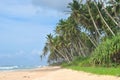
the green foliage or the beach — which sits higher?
the green foliage

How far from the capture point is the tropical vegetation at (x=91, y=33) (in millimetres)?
37812

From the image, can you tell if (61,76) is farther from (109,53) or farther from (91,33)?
(91,33)

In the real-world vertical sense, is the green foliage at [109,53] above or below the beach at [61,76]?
A: above

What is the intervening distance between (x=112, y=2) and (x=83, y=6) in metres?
11.9

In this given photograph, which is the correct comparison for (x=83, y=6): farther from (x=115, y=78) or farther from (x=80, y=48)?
(x=115, y=78)

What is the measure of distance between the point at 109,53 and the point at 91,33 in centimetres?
2744

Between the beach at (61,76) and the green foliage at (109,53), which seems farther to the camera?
the green foliage at (109,53)

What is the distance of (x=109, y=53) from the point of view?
36.9 meters

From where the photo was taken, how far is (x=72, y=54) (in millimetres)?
85000

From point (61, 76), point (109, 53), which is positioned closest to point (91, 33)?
point (109, 53)

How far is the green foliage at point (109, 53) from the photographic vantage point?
36500 mm

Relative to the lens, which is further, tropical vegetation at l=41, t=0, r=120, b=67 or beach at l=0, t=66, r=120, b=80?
tropical vegetation at l=41, t=0, r=120, b=67

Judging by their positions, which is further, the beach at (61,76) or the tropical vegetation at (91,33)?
the tropical vegetation at (91,33)

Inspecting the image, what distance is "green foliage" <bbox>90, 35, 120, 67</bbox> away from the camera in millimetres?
36500
